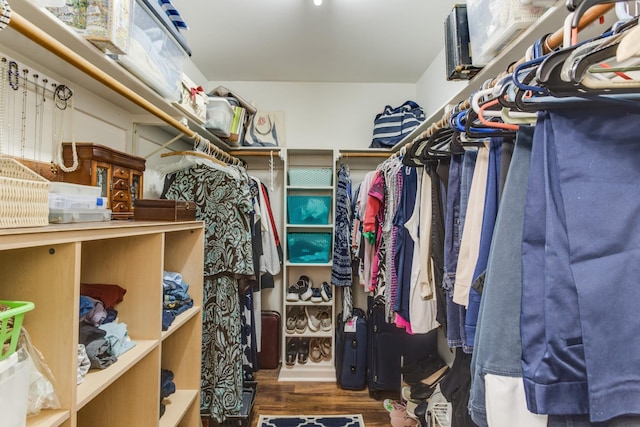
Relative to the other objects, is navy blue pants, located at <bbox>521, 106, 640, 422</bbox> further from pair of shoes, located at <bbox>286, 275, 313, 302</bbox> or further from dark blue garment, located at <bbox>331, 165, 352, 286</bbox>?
pair of shoes, located at <bbox>286, 275, 313, 302</bbox>

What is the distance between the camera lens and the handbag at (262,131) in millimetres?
2732

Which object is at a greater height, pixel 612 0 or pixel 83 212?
pixel 612 0

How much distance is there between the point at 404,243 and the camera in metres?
1.57

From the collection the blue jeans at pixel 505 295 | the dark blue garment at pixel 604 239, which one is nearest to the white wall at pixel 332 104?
the blue jeans at pixel 505 295

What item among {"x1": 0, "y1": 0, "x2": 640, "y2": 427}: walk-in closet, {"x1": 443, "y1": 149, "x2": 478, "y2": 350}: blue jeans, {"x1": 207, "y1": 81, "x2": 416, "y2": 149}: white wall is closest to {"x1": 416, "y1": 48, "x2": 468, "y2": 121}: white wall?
{"x1": 0, "y1": 0, "x2": 640, "y2": 427}: walk-in closet

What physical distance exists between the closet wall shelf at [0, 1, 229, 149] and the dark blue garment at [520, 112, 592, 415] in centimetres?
104

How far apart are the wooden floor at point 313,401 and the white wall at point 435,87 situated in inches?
85.2

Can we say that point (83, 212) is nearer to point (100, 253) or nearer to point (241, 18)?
point (100, 253)

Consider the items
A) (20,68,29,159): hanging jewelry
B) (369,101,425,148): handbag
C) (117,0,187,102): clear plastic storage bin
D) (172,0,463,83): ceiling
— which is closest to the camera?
(20,68,29,159): hanging jewelry

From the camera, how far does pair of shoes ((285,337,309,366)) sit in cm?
270

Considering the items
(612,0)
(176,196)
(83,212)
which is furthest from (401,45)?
(83,212)

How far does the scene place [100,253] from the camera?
1134mm

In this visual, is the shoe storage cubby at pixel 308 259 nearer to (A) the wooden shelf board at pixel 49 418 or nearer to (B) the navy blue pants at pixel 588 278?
(A) the wooden shelf board at pixel 49 418

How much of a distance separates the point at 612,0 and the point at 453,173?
65 centimetres
